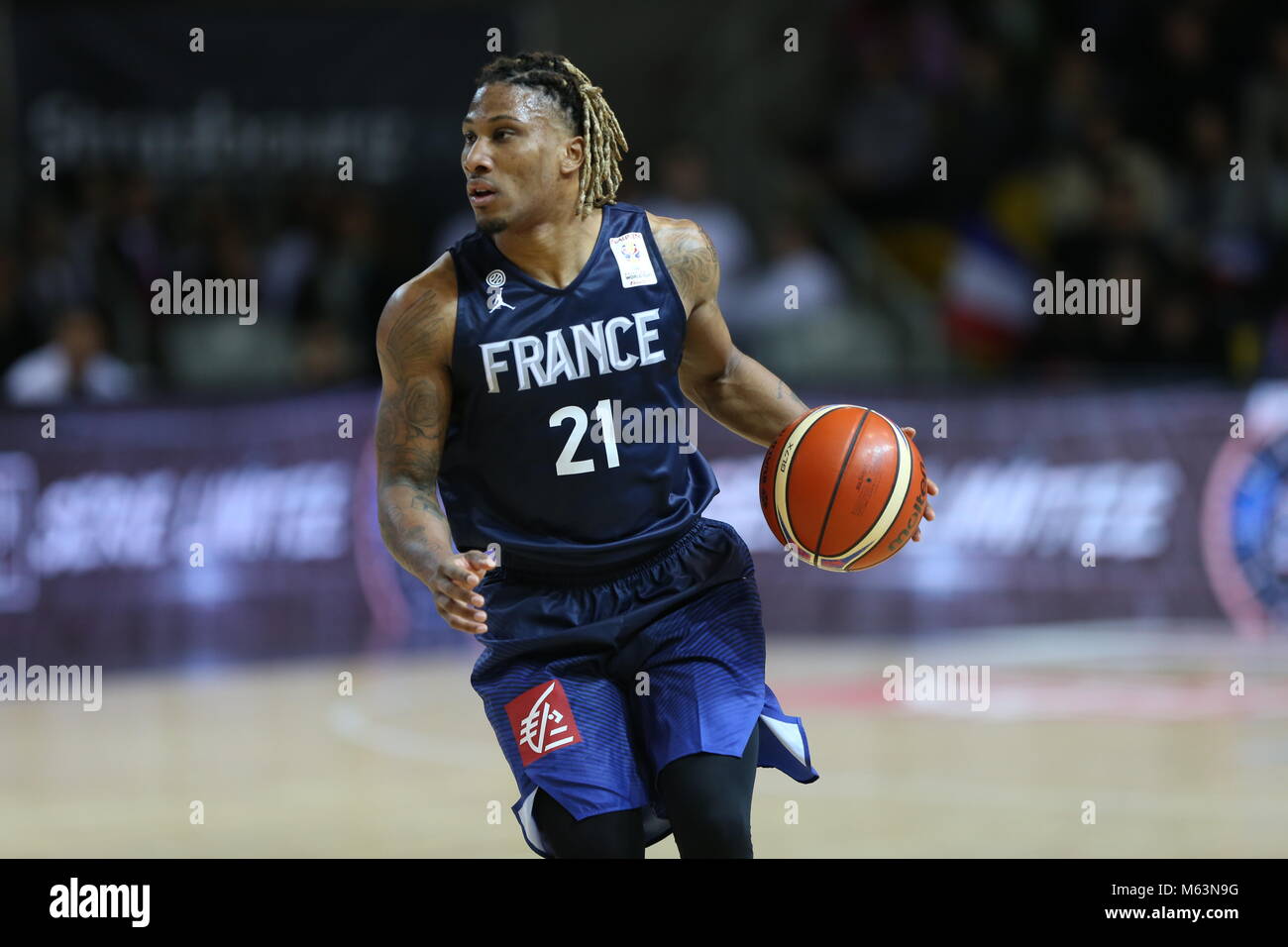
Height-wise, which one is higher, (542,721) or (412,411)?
(412,411)

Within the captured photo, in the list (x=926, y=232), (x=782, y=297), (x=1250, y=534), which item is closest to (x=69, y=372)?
(x=782, y=297)

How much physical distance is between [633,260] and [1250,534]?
7.71m

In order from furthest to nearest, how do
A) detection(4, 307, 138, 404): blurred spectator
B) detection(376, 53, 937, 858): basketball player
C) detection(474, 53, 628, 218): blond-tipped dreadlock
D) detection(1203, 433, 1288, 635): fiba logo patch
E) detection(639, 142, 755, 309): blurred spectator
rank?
detection(639, 142, 755, 309): blurred spectator < detection(4, 307, 138, 404): blurred spectator < detection(1203, 433, 1288, 635): fiba logo patch < detection(474, 53, 628, 218): blond-tipped dreadlock < detection(376, 53, 937, 858): basketball player

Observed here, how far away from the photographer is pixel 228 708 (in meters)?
10.5

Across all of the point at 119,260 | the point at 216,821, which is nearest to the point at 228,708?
the point at 216,821

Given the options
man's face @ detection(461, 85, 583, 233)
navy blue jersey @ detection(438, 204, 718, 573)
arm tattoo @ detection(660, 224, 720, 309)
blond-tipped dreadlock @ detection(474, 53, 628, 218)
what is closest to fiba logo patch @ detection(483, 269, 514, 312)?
navy blue jersey @ detection(438, 204, 718, 573)

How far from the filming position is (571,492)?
459 cm

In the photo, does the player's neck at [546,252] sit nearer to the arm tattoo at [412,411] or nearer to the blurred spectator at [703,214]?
the arm tattoo at [412,411]

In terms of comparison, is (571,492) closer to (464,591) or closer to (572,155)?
(464,591)

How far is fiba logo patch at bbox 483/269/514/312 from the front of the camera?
4555 mm

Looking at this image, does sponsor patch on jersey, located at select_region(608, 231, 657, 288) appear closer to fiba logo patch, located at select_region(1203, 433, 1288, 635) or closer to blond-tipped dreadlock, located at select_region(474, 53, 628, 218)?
blond-tipped dreadlock, located at select_region(474, 53, 628, 218)

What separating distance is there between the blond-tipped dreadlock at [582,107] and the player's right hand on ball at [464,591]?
1.06 m

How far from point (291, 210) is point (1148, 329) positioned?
21.8 ft

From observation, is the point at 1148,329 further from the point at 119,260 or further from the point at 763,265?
the point at 119,260
